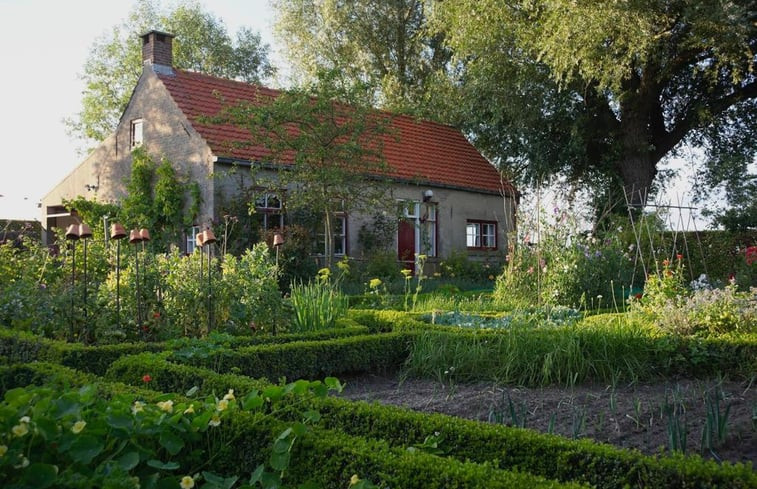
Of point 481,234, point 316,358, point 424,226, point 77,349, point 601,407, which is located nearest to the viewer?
point 601,407

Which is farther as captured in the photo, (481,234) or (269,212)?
(481,234)

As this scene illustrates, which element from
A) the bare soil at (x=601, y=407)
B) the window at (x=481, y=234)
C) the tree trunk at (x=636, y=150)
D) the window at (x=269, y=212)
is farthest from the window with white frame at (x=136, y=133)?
the bare soil at (x=601, y=407)

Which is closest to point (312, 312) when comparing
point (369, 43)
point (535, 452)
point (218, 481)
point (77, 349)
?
point (77, 349)

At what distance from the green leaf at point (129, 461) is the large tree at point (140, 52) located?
93.8ft

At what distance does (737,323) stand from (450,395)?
3466mm

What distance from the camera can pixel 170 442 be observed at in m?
2.56

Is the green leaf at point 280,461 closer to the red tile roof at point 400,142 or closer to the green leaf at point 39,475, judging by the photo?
the green leaf at point 39,475

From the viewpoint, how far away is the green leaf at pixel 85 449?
2.29 metres

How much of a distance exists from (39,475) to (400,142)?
1731cm

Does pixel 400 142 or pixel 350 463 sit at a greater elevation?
pixel 400 142

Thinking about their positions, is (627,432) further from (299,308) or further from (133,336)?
(133,336)

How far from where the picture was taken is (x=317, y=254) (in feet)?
48.9

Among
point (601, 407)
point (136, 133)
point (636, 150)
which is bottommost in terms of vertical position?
point (601, 407)

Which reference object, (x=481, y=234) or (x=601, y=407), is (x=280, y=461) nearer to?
(x=601, y=407)
